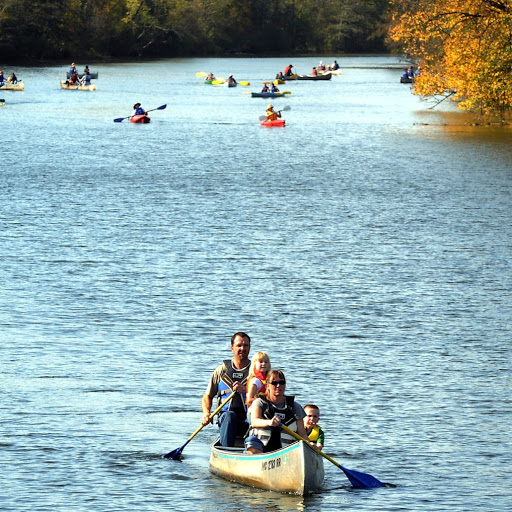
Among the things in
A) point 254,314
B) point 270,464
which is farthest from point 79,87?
point 270,464

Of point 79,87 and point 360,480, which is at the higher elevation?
point 79,87

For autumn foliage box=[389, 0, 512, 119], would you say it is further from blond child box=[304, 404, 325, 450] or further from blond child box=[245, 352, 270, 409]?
blond child box=[245, 352, 270, 409]

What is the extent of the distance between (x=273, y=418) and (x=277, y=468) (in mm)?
773

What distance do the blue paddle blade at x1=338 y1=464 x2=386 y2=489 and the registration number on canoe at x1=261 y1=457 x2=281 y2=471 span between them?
3.40ft

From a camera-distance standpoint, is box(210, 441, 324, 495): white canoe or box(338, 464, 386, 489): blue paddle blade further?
box(338, 464, 386, 489): blue paddle blade

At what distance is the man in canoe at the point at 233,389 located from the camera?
579 inches

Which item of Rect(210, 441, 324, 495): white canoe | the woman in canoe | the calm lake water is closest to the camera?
the woman in canoe

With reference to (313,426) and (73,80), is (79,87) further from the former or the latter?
(313,426)

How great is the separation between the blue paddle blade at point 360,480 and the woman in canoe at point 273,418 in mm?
968

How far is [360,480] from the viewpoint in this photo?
14.8 metres

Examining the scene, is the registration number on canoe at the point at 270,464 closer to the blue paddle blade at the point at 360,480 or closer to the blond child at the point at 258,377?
the blond child at the point at 258,377

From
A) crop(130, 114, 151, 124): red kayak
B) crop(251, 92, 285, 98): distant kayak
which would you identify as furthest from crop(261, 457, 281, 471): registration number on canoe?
crop(251, 92, 285, 98): distant kayak

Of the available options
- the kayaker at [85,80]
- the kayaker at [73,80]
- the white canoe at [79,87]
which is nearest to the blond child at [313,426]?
the white canoe at [79,87]

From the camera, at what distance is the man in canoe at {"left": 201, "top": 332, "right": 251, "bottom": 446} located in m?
14.7
